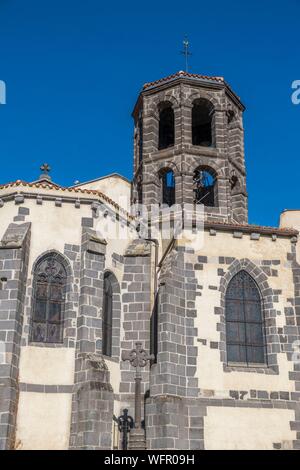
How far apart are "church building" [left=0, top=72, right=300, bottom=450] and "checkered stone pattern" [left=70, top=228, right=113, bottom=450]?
0.03 m

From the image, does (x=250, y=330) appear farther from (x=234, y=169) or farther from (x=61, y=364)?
(x=234, y=169)

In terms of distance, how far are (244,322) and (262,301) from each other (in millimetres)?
815

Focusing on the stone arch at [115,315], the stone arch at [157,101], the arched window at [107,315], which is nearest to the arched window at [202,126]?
the stone arch at [157,101]

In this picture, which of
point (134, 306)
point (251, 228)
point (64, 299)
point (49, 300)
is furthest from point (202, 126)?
point (49, 300)

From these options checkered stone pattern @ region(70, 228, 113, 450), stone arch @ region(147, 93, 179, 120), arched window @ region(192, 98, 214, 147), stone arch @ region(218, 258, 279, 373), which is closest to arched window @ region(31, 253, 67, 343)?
checkered stone pattern @ region(70, 228, 113, 450)

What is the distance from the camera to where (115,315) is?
16.7 m

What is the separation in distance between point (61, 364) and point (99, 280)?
2.43m

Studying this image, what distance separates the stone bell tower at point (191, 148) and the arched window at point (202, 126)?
4cm

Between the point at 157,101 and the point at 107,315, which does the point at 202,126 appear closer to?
the point at 157,101

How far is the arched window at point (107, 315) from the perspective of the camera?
16.3 metres

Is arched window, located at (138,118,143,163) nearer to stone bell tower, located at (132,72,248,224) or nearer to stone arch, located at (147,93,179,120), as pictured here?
stone bell tower, located at (132,72,248,224)

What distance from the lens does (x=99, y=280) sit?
16.2 meters

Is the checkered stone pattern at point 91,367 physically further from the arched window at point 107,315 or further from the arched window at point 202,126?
the arched window at point 202,126
